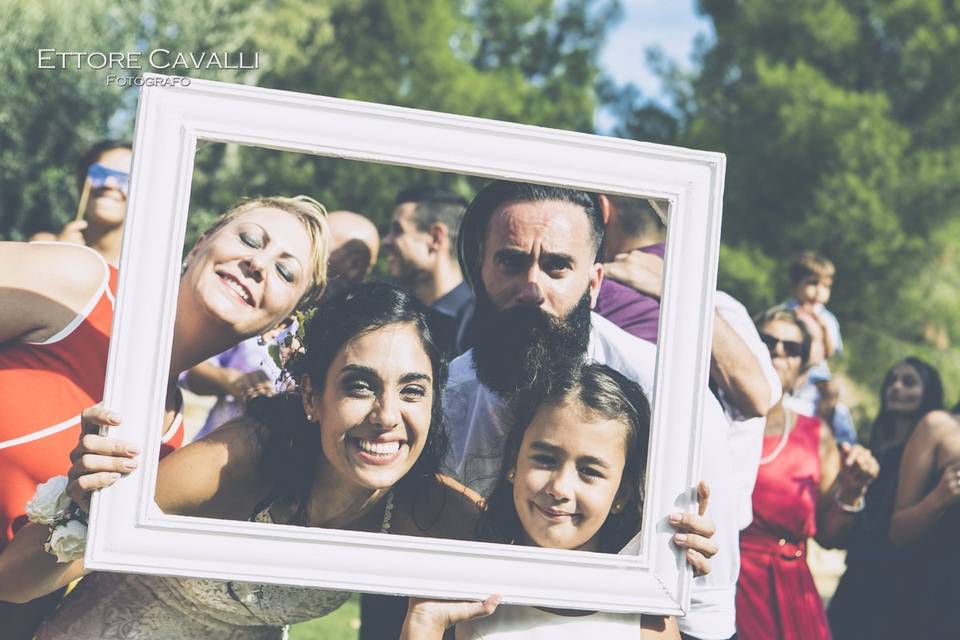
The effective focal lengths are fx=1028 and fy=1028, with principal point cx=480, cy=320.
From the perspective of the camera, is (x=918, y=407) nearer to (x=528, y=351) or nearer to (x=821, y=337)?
(x=821, y=337)

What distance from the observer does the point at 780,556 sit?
4418mm

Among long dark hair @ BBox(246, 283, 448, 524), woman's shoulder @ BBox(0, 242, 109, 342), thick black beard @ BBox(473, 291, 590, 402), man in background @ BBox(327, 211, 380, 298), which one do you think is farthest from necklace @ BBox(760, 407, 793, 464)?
woman's shoulder @ BBox(0, 242, 109, 342)

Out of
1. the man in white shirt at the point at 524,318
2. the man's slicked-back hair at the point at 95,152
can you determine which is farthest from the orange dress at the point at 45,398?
the man's slicked-back hair at the point at 95,152

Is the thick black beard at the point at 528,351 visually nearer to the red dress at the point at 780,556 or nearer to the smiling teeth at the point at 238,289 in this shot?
the smiling teeth at the point at 238,289

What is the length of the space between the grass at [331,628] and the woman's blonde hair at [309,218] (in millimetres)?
3972

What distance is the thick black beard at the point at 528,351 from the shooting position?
2.32 metres

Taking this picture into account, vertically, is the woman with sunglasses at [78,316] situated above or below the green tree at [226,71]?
below

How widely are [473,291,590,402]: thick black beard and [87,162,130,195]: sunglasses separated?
2398 mm

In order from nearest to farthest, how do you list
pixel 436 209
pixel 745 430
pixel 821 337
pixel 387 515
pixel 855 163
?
pixel 387 515 → pixel 745 430 → pixel 436 209 → pixel 821 337 → pixel 855 163

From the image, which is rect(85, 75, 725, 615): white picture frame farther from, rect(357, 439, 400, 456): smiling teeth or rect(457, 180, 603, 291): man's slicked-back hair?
rect(357, 439, 400, 456): smiling teeth

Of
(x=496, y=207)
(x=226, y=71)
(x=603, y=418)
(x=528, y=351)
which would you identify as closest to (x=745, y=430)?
(x=603, y=418)

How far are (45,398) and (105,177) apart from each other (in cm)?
202

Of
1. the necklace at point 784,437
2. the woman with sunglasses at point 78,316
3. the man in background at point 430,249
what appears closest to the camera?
the woman with sunglasses at point 78,316

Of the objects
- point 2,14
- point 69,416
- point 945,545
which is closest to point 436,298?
point 69,416
